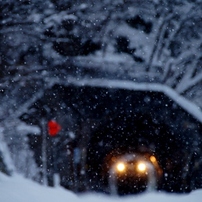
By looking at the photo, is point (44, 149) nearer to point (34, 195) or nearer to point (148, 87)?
point (148, 87)

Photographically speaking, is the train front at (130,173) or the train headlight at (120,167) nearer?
the train front at (130,173)

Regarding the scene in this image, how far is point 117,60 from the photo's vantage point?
235 inches

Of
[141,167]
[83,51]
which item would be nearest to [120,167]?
[141,167]

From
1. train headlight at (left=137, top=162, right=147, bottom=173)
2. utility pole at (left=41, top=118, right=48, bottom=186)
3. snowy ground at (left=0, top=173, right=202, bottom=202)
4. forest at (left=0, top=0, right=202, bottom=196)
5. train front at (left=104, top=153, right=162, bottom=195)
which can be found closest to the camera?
snowy ground at (left=0, top=173, right=202, bottom=202)

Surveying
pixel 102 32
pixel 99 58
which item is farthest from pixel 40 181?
pixel 102 32

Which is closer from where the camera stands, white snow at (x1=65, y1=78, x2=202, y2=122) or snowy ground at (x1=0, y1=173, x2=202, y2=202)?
snowy ground at (x1=0, y1=173, x2=202, y2=202)

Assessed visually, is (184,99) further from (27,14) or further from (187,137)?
(27,14)

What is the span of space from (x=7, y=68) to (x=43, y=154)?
2346mm

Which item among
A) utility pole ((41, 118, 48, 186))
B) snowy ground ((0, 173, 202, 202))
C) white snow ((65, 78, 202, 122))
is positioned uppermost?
white snow ((65, 78, 202, 122))

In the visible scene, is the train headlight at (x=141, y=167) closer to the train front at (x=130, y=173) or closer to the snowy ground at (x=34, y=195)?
the train front at (x=130, y=173)

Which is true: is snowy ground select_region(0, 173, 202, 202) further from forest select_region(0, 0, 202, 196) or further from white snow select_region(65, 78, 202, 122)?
white snow select_region(65, 78, 202, 122)

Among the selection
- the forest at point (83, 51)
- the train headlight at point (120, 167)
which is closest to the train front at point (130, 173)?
the train headlight at point (120, 167)

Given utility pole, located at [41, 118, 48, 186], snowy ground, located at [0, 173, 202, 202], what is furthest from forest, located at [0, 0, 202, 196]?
snowy ground, located at [0, 173, 202, 202]

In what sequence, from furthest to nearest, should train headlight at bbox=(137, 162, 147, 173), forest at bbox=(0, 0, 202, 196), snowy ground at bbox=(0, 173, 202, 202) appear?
1. train headlight at bbox=(137, 162, 147, 173)
2. forest at bbox=(0, 0, 202, 196)
3. snowy ground at bbox=(0, 173, 202, 202)
